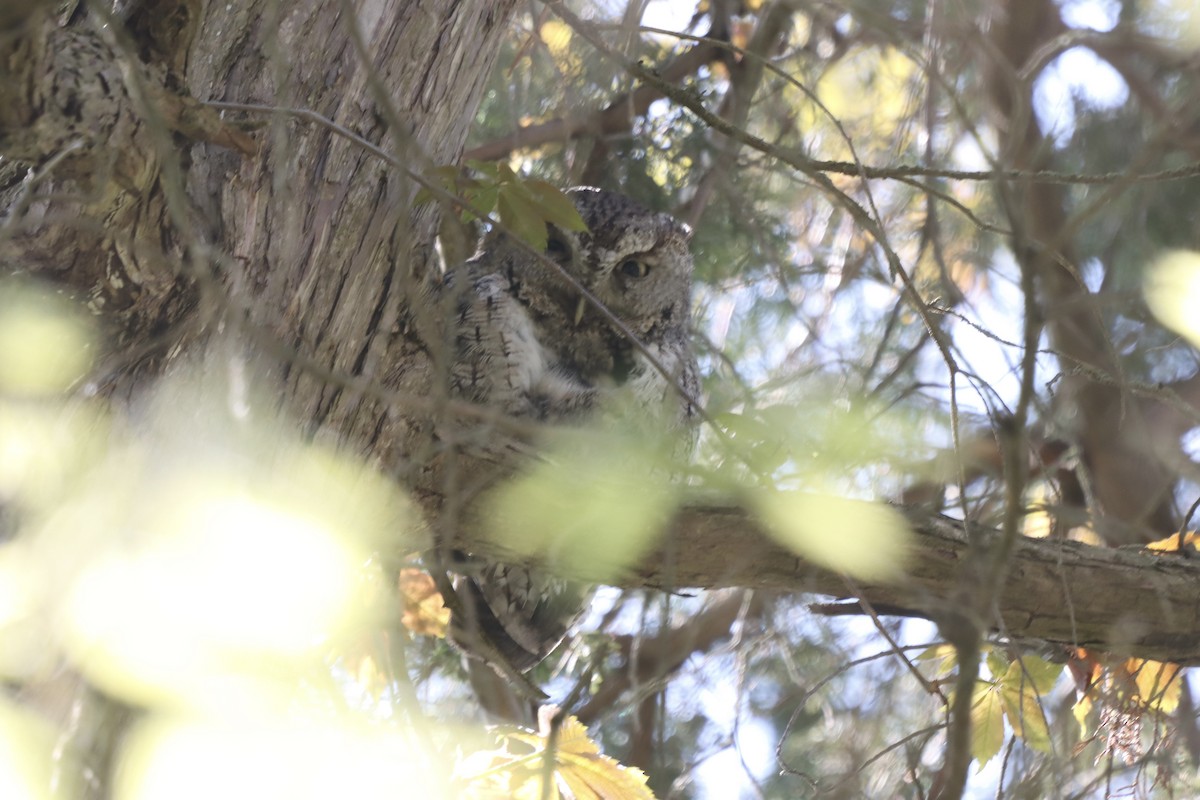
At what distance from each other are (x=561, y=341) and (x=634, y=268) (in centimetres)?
28

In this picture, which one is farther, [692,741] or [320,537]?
[692,741]

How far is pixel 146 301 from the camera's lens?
1.56m

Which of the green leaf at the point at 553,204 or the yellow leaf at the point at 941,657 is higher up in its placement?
the green leaf at the point at 553,204

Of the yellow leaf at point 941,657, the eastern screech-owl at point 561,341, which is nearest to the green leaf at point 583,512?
the eastern screech-owl at point 561,341

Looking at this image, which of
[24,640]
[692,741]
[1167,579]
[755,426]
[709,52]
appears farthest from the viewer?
[692,741]

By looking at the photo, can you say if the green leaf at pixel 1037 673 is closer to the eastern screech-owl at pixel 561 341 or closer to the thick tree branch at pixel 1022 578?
the thick tree branch at pixel 1022 578

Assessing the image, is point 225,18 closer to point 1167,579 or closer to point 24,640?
point 24,640

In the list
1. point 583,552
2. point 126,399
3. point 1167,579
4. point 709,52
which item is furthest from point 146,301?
point 709,52

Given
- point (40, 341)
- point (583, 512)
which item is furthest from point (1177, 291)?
point (40, 341)

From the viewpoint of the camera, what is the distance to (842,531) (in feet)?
6.24

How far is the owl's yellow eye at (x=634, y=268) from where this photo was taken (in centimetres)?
278

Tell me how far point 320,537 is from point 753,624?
188cm

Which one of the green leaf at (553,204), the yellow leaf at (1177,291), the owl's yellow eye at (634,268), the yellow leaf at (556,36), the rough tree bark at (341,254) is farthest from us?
the yellow leaf at (556,36)

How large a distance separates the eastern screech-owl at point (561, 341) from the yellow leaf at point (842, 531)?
54cm
